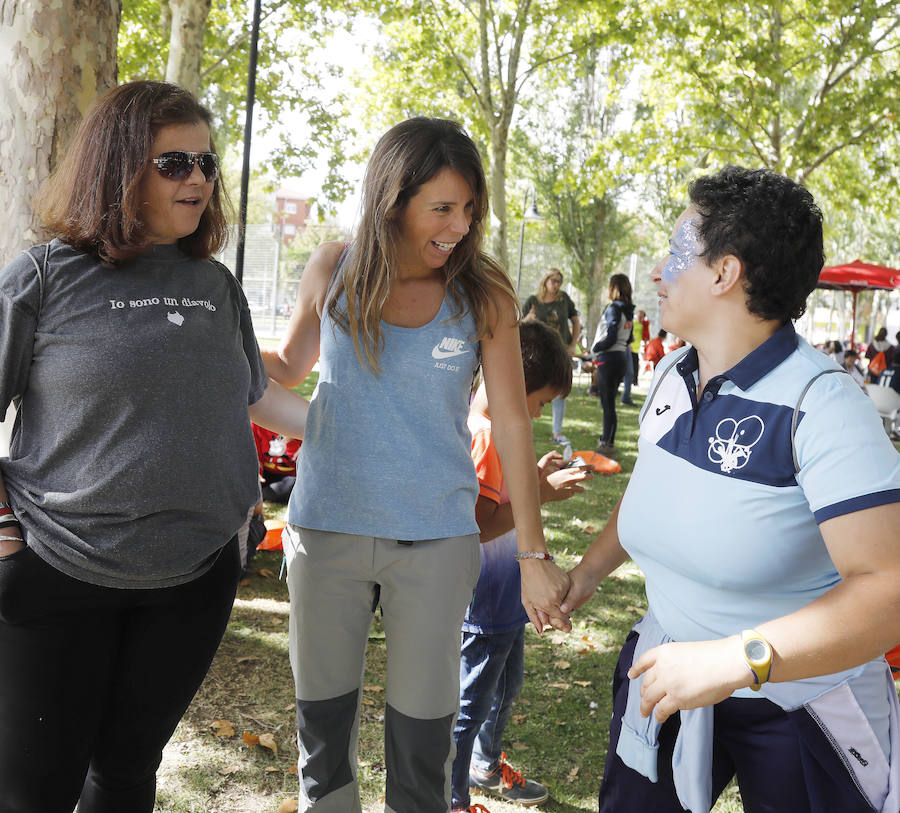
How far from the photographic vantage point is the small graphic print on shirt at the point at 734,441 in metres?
1.55

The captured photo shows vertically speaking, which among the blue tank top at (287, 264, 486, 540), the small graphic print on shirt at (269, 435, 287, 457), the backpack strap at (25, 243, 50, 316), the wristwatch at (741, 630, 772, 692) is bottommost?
the small graphic print on shirt at (269, 435, 287, 457)

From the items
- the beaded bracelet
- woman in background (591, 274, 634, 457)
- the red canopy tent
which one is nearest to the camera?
the beaded bracelet

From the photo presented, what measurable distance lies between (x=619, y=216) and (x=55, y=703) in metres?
36.1

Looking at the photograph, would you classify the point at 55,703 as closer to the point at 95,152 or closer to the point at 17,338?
the point at 17,338

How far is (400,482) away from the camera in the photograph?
6.83ft

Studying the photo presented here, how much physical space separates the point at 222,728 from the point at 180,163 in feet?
8.21

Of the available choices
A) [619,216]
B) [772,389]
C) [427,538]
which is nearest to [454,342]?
[427,538]

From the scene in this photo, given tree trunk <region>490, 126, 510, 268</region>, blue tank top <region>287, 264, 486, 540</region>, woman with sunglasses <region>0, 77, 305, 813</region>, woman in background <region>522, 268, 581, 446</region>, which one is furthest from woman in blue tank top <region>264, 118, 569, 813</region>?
tree trunk <region>490, 126, 510, 268</region>

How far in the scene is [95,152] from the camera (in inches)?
73.4

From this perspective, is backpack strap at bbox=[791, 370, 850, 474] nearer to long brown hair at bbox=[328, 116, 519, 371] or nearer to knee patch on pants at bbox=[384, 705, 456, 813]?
long brown hair at bbox=[328, 116, 519, 371]

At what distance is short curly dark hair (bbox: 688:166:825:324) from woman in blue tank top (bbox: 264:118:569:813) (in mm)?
695

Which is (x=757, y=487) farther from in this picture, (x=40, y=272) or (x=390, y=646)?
(x=40, y=272)

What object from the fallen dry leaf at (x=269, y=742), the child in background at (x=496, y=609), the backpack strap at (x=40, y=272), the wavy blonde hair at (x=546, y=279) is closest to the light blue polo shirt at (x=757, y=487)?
the child in background at (x=496, y=609)

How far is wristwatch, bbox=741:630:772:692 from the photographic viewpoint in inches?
54.3
